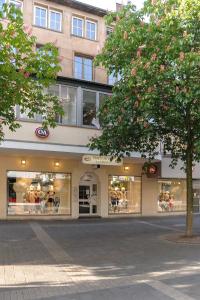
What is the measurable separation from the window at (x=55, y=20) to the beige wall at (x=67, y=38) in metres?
0.23

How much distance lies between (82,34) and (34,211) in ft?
33.8

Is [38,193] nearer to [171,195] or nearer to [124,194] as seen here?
[124,194]

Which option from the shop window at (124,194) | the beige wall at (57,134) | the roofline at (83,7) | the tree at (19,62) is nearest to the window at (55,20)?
the roofline at (83,7)

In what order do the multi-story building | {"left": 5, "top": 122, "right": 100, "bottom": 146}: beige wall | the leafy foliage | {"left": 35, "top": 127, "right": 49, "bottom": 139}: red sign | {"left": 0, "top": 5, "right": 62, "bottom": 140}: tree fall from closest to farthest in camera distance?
{"left": 0, "top": 5, "right": 62, "bottom": 140}: tree < the leafy foliage < {"left": 5, "top": 122, "right": 100, "bottom": 146}: beige wall < {"left": 35, "top": 127, "right": 49, "bottom": 139}: red sign < the multi-story building

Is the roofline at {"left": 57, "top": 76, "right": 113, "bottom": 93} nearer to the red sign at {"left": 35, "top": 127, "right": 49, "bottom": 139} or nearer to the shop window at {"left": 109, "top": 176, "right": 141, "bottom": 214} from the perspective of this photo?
the red sign at {"left": 35, "top": 127, "right": 49, "bottom": 139}

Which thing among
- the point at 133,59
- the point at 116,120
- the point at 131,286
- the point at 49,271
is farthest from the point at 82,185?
the point at 131,286

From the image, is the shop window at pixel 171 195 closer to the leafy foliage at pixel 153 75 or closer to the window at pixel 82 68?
the window at pixel 82 68

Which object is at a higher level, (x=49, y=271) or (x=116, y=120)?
(x=116, y=120)

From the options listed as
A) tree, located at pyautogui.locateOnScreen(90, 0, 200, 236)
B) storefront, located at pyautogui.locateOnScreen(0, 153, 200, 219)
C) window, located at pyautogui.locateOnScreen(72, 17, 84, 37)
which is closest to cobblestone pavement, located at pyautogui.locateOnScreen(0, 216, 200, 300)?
tree, located at pyautogui.locateOnScreen(90, 0, 200, 236)

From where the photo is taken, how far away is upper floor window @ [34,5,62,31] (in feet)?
77.0

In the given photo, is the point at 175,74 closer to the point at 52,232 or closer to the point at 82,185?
the point at 52,232

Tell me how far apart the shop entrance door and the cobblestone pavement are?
6.41 metres

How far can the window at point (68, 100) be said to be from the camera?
21500 millimetres

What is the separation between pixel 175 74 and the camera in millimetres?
13375
